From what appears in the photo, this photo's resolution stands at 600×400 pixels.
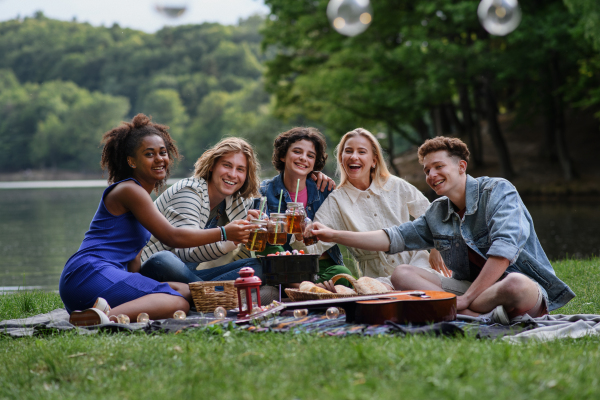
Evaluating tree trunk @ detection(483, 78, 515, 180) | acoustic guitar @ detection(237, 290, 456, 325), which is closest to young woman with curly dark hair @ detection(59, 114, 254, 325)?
Answer: acoustic guitar @ detection(237, 290, 456, 325)

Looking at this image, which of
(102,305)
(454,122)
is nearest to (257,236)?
(102,305)

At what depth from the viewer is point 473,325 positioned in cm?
396

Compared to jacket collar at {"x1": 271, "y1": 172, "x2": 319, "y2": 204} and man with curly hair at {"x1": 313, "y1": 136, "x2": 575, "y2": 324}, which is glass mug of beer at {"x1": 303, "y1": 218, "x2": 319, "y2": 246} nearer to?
man with curly hair at {"x1": 313, "y1": 136, "x2": 575, "y2": 324}

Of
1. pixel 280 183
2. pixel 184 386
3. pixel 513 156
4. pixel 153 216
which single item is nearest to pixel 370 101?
pixel 513 156

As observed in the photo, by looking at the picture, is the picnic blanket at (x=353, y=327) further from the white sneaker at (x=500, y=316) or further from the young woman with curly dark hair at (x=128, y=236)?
the young woman with curly dark hair at (x=128, y=236)

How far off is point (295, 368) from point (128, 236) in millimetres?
2473

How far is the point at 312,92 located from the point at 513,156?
10.3 m

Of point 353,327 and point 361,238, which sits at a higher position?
point 361,238

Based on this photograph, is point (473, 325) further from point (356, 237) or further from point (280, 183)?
point (280, 183)

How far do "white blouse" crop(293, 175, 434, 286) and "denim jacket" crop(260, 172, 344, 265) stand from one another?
0.60 ft

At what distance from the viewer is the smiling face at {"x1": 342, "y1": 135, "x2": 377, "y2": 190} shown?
581 cm

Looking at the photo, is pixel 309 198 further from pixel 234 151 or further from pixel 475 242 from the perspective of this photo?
pixel 475 242

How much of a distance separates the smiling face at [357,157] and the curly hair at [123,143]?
70.3 inches

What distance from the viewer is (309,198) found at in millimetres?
6125
